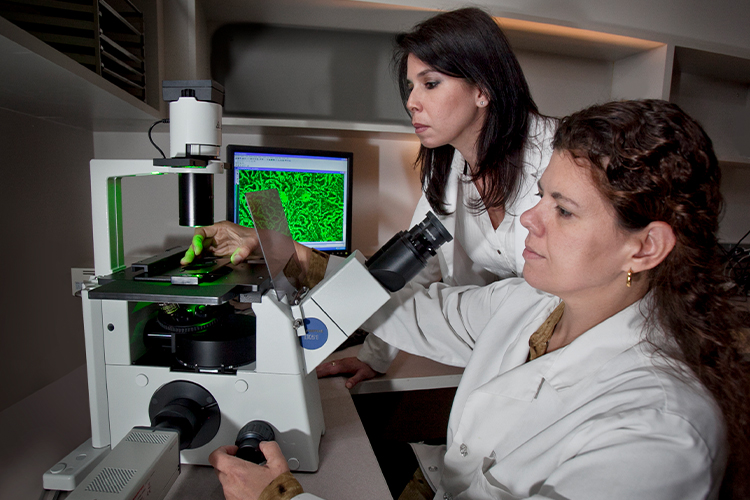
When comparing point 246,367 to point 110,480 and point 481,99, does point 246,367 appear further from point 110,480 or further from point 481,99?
point 481,99

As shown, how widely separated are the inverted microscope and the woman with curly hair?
8 centimetres

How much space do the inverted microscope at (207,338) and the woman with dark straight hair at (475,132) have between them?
28 centimetres

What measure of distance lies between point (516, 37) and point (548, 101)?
1.31ft

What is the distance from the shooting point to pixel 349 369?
1121mm

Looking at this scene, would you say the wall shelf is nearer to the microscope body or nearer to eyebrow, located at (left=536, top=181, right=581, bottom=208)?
the microscope body

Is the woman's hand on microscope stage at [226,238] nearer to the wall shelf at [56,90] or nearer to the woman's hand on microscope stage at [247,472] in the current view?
the wall shelf at [56,90]

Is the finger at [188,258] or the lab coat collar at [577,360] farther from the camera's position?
the finger at [188,258]

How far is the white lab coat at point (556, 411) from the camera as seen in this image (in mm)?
514

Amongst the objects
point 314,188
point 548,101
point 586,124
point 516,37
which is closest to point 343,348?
point 314,188

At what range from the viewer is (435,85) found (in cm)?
115

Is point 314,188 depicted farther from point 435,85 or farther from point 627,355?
point 627,355

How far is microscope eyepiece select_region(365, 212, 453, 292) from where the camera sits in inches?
29.9

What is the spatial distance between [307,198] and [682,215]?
121 centimetres

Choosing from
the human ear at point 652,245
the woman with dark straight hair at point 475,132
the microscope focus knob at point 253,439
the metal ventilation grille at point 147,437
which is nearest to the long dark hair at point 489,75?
the woman with dark straight hair at point 475,132
